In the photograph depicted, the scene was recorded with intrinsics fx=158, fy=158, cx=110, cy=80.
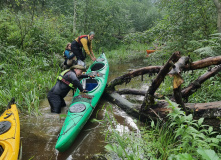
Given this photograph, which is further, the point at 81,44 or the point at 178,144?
the point at 81,44

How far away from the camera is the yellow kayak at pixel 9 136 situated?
1943 mm

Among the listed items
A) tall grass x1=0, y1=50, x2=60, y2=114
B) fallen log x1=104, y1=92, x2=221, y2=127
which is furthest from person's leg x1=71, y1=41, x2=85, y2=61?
fallen log x1=104, y1=92, x2=221, y2=127

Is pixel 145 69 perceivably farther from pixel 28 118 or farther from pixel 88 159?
pixel 28 118

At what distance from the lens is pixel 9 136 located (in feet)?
7.32

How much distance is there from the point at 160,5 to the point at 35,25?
555 cm

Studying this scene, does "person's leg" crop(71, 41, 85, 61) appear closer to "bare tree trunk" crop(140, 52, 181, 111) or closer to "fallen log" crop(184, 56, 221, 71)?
"bare tree trunk" crop(140, 52, 181, 111)

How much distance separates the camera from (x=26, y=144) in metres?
2.60

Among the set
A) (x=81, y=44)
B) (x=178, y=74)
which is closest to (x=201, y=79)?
(x=178, y=74)

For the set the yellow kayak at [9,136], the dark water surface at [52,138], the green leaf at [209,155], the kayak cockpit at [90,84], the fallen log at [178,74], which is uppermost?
the fallen log at [178,74]

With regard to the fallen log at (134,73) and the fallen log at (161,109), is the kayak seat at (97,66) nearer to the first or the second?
the fallen log at (134,73)

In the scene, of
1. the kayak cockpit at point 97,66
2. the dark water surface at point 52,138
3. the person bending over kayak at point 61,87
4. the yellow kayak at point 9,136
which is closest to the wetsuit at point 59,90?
the person bending over kayak at point 61,87

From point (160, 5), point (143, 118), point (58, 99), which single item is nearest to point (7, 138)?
point (58, 99)

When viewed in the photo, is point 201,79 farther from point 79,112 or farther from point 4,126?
point 4,126

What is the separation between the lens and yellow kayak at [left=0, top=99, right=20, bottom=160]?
76.5 inches
